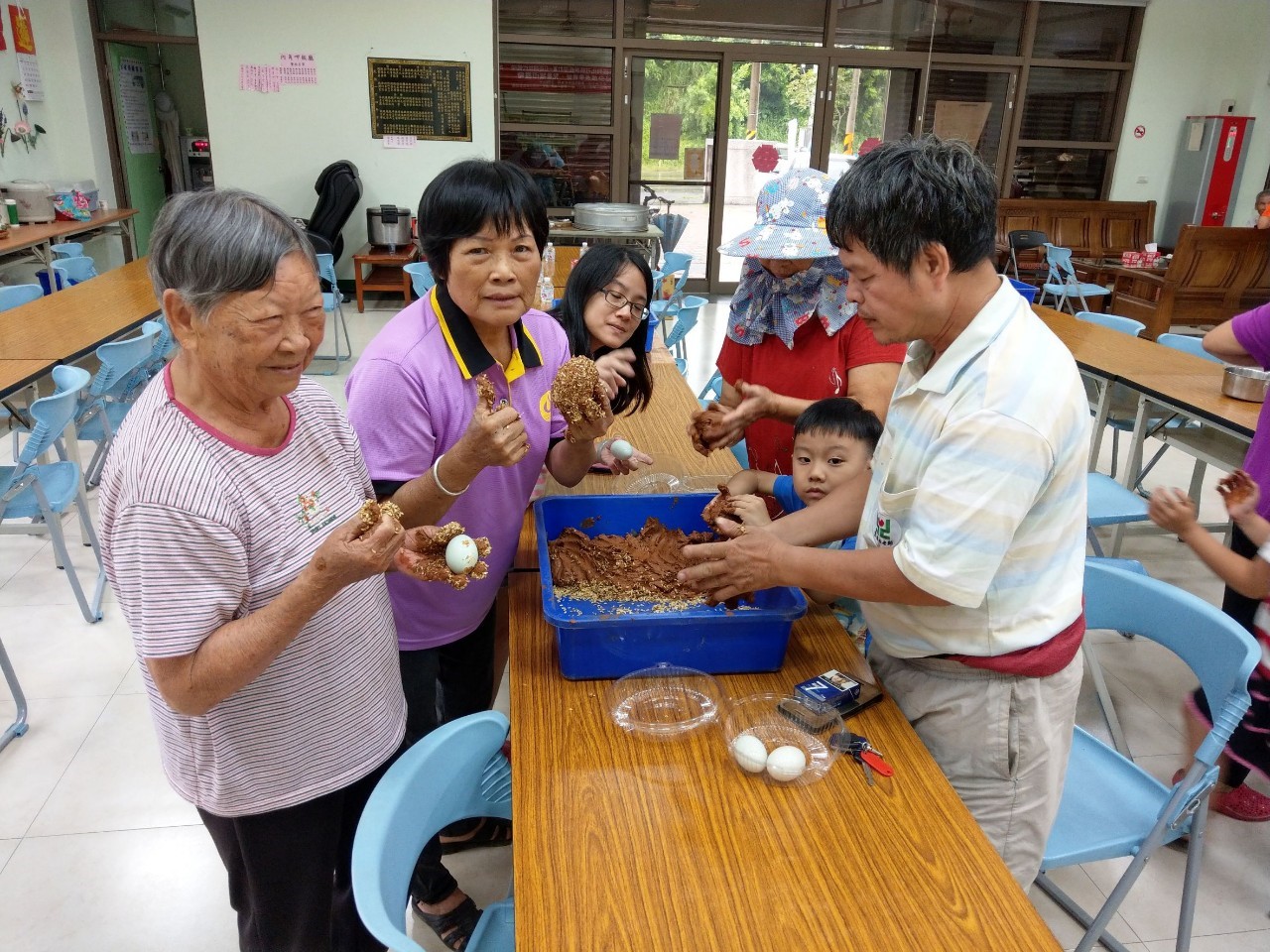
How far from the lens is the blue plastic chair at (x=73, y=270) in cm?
549

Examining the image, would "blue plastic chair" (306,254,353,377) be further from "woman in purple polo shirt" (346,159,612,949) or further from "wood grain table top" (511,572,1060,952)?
"wood grain table top" (511,572,1060,952)

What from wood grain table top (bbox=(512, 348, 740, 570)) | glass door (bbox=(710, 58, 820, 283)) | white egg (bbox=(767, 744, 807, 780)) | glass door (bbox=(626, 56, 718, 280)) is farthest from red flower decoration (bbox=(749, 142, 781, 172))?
white egg (bbox=(767, 744, 807, 780))

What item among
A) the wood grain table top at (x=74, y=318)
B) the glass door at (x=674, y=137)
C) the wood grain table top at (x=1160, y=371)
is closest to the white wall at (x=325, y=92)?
the glass door at (x=674, y=137)

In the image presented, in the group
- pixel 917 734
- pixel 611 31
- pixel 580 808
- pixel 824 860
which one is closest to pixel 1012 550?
pixel 917 734

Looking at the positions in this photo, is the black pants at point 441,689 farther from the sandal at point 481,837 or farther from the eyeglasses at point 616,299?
the eyeglasses at point 616,299

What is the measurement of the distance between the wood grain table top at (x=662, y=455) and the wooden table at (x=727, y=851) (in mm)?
660

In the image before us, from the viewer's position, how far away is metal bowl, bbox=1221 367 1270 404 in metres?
3.33

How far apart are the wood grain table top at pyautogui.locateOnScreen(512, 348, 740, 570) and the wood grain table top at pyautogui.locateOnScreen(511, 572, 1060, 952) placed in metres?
0.67

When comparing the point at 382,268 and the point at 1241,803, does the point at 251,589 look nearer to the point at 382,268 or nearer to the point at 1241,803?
the point at 1241,803

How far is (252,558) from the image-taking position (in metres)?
1.15

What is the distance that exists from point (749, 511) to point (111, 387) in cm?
320

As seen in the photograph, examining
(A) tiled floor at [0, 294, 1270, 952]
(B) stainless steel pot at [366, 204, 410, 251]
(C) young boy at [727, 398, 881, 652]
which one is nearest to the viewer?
(C) young boy at [727, 398, 881, 652]

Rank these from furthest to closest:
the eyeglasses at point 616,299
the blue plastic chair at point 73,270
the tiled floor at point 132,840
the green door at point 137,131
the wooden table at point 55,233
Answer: the green door at point 137,131 → the wooden table at point 55,233 → the blue plastic chair at point 73,270 → the eyeglasses at point 616,299 → the tiled floor at point 132,840

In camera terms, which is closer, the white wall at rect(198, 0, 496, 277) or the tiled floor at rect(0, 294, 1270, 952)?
the tiled floor at rect(0, 294, 1270, 952)
